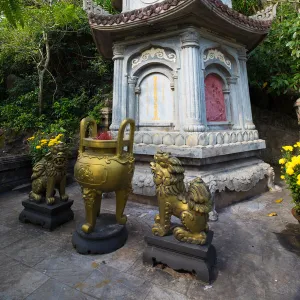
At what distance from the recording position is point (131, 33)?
5.07 meters

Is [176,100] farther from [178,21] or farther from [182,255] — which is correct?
[182,255]

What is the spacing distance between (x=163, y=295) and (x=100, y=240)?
1.07m

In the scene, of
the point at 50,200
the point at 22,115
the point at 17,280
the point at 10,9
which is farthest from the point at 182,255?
the point at 22,115

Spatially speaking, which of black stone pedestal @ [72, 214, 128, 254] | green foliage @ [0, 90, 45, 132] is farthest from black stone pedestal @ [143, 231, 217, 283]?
green foliage @ [0, 90, 45, 132]

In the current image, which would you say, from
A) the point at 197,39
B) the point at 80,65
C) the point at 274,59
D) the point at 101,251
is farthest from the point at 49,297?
the point at 80,65

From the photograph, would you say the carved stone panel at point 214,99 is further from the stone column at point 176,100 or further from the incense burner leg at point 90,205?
the incense burner leg at point 90,205

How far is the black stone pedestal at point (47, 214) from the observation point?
3352 millimetres

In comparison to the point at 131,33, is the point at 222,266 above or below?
below

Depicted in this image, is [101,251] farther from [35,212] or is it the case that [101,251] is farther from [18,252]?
[35,212]

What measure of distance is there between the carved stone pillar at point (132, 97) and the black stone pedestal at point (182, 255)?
11.4 feet

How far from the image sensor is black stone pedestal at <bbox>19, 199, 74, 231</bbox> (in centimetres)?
335

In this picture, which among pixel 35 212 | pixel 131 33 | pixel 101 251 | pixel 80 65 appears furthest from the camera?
pixel 80 65

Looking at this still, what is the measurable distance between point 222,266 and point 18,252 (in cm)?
260

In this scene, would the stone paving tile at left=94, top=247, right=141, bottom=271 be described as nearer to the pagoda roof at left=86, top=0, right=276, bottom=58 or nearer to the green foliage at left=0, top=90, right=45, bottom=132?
the pagoda roof at left=86, top=0, right=276, bottom=58
